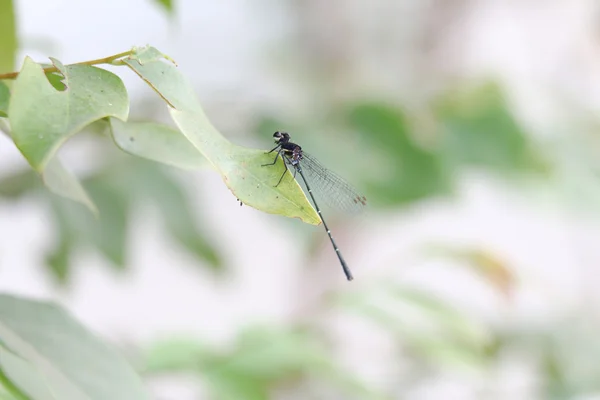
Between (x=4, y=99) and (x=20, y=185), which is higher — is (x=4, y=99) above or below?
below

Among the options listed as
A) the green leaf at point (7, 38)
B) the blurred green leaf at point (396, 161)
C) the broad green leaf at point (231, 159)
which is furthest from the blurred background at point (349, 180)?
the broad green leaf at point (231, 159)

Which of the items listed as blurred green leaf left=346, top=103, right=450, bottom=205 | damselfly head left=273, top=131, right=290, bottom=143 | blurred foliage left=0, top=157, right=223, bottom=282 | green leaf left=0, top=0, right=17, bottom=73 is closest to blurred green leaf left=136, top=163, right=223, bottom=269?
blurred foliage left=0, top=157, right=223, bottom=282

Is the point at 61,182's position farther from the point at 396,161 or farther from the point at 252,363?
the point at 396,161

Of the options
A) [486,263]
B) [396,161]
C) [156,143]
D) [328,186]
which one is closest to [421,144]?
[396,161]

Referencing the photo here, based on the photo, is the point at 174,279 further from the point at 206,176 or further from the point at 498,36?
the point at 498,36

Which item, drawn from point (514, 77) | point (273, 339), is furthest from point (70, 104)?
point (514, 77)
